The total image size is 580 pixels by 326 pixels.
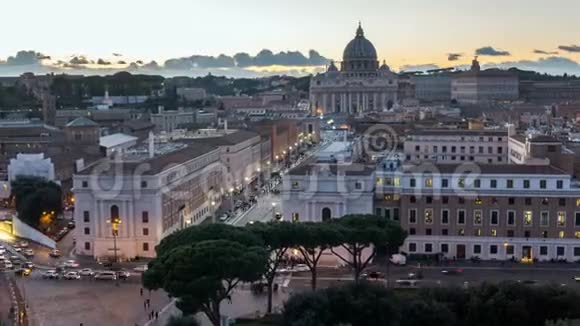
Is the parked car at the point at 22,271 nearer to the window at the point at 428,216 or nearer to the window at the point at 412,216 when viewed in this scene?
the window at the point at 412,216

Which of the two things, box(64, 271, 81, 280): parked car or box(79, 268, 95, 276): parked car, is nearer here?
box(64, 271, 81, 280): parked car

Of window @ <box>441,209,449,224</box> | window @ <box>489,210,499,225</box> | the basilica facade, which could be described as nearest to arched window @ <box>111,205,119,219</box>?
window @ <box>441,209,449,224</box>

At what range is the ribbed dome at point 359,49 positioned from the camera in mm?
115062

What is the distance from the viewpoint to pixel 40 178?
38.7 m

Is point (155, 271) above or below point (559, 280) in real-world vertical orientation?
above

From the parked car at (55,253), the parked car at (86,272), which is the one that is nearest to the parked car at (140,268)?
the parked car at (86,272)

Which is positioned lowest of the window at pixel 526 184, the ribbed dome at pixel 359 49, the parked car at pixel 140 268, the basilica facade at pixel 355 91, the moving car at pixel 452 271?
the parked car at pixel 140 268

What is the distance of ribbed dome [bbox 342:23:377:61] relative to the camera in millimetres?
115062

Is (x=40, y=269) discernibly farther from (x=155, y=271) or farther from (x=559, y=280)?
(x=559, y=280)

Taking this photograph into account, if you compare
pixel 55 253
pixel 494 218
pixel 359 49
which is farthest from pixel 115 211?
pixel 359 49

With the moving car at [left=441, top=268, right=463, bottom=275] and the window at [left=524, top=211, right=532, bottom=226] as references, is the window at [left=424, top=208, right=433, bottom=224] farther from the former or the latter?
the window at [left=524, top=211, right=532, bottom=226]

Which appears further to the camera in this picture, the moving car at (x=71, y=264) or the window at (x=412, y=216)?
the window at (x=412, y=216)

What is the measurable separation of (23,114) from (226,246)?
6285 cm

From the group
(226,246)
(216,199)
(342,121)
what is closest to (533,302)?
(226,246)
